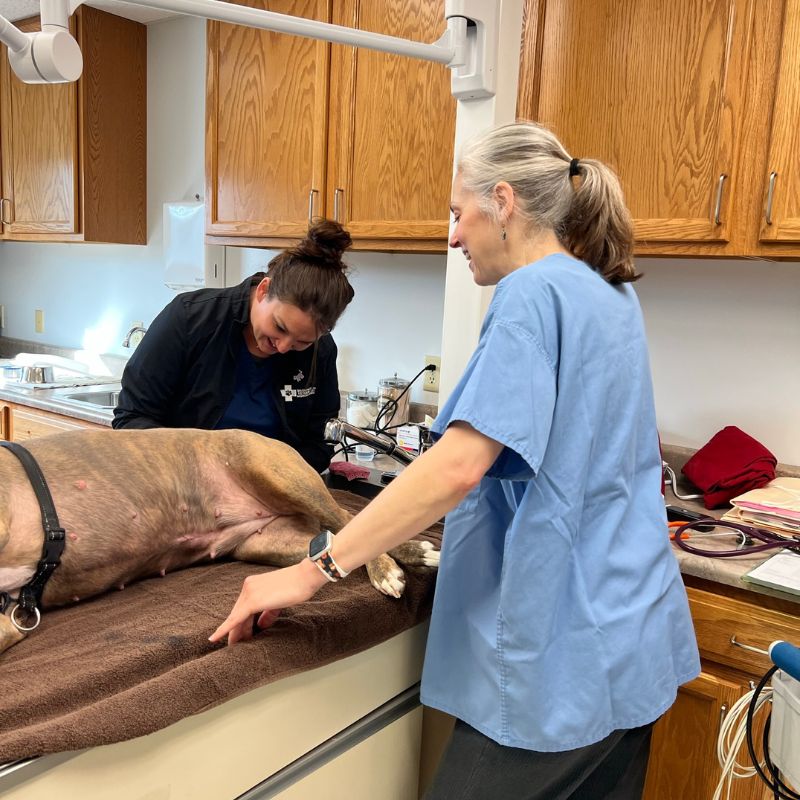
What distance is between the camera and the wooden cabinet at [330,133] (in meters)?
2.26

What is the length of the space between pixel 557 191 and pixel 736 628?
1031 mm

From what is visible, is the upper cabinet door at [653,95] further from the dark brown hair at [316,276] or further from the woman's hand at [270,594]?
the woman's hand at [270,594]

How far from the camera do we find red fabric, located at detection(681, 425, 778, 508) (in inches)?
76.5

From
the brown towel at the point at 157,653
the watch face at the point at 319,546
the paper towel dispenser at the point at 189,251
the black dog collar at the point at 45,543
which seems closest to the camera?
the brown towel at the point at 157,653

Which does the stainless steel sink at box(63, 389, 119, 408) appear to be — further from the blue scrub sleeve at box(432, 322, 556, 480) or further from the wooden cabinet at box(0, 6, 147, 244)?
the blue scrub sleeve at box(432, 322, 556, 480)

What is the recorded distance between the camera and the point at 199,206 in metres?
3.21

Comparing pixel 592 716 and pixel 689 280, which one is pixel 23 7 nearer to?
pixel 689 280

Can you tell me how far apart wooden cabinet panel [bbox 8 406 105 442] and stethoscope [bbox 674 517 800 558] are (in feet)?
7.17

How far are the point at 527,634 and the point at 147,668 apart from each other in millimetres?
506

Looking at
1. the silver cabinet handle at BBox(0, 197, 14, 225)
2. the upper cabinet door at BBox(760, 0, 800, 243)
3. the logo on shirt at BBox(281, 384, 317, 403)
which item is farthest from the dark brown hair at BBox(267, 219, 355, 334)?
the silver cabinet handle at BBox(0, 197, 14, 225)

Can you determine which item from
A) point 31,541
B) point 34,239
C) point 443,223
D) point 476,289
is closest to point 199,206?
point 34,239

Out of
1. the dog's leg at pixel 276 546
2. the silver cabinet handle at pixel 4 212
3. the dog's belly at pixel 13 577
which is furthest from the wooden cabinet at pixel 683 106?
the silver cabinet handle at pixel 4 212

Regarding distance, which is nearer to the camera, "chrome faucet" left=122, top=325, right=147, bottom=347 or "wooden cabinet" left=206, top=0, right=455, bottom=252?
"wooden cabinet" left=206, top=0, right=455, bottom=252

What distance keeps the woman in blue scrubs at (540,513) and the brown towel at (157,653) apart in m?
0.07
